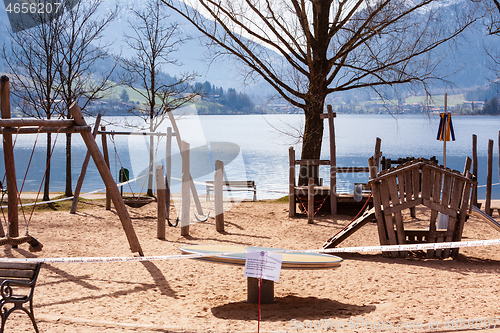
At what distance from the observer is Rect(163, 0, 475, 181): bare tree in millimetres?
13945

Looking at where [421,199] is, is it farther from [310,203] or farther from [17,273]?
[17,273]

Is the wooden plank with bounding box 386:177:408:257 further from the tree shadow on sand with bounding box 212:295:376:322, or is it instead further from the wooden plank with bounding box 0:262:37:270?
the wooden plank with bounding box 0:262:37:270

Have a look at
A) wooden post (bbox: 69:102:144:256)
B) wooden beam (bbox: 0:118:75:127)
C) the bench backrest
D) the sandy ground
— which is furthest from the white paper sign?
wooden beam (bbox: 0:118:75:127)

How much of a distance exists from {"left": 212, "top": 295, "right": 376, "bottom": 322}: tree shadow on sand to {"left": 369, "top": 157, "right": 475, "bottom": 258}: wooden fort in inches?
100

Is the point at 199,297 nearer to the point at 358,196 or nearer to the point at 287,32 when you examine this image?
the point at 358,196

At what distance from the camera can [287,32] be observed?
48.3 feet

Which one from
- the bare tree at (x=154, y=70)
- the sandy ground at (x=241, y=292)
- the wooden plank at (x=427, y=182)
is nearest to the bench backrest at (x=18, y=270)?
the sandy ground at (x=241, y=292)

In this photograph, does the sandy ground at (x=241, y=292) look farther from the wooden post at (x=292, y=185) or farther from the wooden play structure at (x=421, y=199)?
the wooden post at (x=292, y=185)

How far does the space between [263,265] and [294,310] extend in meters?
1.23

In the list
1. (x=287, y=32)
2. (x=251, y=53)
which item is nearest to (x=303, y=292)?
(x=251, y=53)

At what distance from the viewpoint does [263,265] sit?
13.6ft

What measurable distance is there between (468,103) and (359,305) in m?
218

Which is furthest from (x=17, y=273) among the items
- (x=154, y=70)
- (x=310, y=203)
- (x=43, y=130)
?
(x=154, y=70)

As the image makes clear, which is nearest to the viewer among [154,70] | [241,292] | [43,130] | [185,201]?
[241,292]
